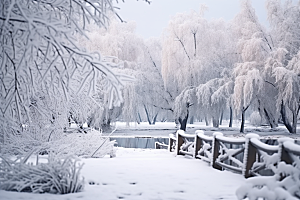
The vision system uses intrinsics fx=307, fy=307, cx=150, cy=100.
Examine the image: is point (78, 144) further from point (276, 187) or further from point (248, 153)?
point (276, 187)

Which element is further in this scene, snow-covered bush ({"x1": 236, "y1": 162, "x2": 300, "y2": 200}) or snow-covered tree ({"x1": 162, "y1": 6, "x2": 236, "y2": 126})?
snow-covered tree ({"x1": 162, "y1": 6, "x2": 236, "y2": 126})

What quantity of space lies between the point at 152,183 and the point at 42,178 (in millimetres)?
1611

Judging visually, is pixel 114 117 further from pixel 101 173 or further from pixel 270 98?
pixel 101 173

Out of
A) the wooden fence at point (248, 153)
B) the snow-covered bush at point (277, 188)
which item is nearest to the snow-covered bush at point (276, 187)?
the snow-covered bush at point (277, 188)

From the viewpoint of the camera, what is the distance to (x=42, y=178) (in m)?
3.84

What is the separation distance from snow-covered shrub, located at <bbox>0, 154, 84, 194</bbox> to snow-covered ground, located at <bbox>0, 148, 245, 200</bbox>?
12 cm

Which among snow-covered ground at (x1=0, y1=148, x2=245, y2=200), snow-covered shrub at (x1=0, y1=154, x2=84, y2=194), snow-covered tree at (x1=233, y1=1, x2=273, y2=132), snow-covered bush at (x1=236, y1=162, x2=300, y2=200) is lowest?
snow-covered ground at (x1=0, y1=148, x2=245, y2=200)

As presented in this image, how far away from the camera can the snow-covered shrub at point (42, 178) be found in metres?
3.77

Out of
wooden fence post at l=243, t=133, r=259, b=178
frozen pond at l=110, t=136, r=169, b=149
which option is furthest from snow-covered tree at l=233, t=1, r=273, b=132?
wooden fence post at l=243, t=133, r=259, b=178

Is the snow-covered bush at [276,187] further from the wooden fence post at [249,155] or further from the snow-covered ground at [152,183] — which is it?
the wooden fence post at [249,155]

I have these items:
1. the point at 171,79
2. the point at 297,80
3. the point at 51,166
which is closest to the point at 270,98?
the point at 297,80

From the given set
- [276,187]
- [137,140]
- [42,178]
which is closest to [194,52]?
[137,140]

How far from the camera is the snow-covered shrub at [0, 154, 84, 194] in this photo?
3.77m

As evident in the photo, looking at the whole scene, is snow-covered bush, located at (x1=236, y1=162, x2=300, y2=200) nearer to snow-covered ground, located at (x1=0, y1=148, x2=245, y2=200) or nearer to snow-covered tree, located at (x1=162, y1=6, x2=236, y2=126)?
snow-covered ground, located at (x1=0, y1=148, x2=245, y2=200)
